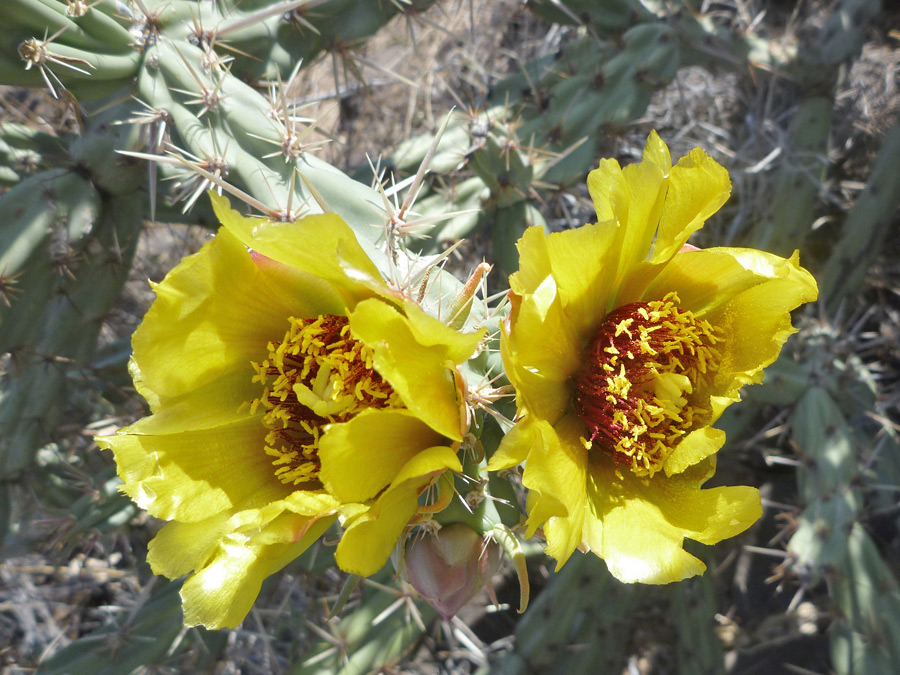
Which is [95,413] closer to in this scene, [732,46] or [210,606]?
[210,606]

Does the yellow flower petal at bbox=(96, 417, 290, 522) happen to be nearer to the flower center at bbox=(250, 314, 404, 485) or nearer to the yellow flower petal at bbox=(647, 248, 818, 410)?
the flower center at bbox=(250, 314, 404, 485)

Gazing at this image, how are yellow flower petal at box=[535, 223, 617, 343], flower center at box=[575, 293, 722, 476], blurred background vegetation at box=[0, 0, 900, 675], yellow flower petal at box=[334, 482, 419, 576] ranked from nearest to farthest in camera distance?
yellow flower petal at box=[334, 482, 419, 576] → yellow flower petal at box=[535, 223, 617, 343] → flower center at box=[575, 293, 722, 476] → blurred background vegetation at box=[0, 0, 900, 675]

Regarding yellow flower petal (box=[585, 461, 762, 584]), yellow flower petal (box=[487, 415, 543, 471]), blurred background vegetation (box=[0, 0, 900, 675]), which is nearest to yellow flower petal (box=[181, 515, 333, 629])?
yellow flower petal (box=[487, 415, 543, 471])

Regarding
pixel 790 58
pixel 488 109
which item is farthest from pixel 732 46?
pixel 488 109

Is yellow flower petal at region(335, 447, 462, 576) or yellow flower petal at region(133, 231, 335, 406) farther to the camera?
yellow flower petal at region(133, 231, 335, 406)

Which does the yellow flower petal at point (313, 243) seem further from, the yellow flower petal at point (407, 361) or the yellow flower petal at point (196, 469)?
the yellow flower petal at point (196, 469)

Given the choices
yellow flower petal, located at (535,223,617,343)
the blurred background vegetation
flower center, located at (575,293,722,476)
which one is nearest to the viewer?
yellow flower petal, located at (535,223,617,343)

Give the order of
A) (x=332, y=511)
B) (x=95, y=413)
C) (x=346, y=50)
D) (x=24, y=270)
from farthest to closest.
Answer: (x=95, y=413) < (x=346, y=50) < (x=24, y=270) < (x=332, y=511)
